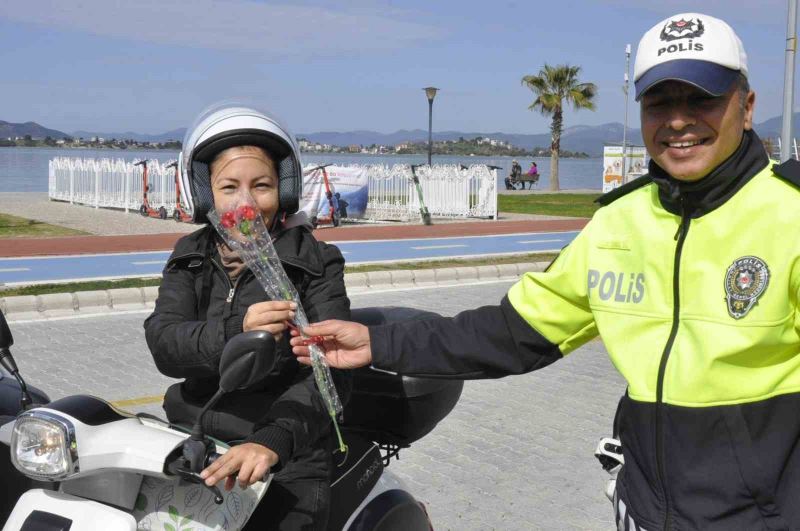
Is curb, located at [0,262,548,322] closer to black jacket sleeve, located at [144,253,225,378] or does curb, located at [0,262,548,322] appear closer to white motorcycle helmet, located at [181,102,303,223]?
white motorcycle helmet, located at [181,102,303,223]

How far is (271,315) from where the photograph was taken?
229cm

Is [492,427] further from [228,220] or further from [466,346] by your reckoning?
[228,220]

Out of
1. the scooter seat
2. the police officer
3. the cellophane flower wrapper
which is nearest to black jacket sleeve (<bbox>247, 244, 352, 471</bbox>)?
the cellophane flower wrapper

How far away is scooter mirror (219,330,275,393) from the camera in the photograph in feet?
6.57

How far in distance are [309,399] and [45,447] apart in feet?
2.22

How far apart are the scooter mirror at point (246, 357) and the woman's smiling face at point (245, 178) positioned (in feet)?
2.78

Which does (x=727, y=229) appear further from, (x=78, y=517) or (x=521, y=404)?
(x=521, y=404)

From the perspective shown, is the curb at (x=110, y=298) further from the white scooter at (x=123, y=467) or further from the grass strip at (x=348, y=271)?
the white scooter at (x=123, y=467)

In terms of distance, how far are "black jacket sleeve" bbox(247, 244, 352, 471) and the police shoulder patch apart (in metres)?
1.04

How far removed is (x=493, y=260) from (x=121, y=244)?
6.38 metres

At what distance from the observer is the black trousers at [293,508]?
2.50 metres

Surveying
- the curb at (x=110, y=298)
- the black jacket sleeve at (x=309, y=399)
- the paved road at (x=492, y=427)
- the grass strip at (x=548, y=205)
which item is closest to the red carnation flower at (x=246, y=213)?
the black jacket sleeve at (x=309, y=399)

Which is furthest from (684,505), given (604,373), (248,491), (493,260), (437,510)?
(493,260)


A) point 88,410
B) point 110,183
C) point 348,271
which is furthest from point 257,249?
point 110,183
